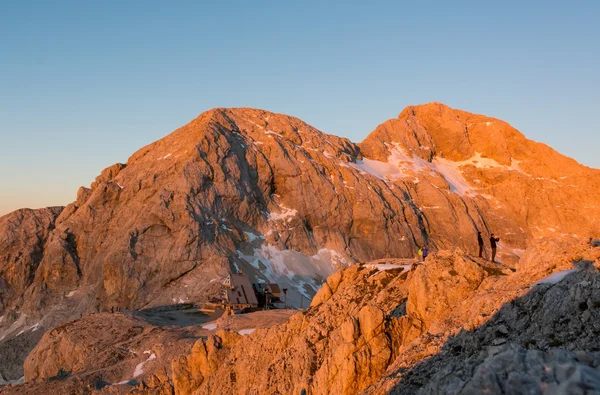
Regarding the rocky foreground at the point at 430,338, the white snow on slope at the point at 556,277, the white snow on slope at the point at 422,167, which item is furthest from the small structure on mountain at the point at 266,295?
the white snow on slope at the point at 422,167

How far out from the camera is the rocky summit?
50.0 ft

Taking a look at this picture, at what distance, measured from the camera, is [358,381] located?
1875 cm

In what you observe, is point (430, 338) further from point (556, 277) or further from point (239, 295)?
point (239, 295)

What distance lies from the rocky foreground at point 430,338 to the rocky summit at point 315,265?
Result: 0.21 ft

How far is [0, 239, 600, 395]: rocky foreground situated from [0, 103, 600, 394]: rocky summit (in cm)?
7

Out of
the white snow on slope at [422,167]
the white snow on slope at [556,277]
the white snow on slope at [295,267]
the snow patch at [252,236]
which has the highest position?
the white snow on slope at [422,167]

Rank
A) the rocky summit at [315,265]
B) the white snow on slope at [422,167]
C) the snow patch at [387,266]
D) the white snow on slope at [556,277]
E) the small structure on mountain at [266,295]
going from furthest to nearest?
the white snow on slope at [422,167]
the small structure on mountain at [266,295]
the snow patch at [387,266]
the white snow on slope at [556,277]
the rocky summit at [315,265]

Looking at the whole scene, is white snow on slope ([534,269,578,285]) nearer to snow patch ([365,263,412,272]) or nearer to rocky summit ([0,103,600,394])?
rocky summit ([0,103,600,394])

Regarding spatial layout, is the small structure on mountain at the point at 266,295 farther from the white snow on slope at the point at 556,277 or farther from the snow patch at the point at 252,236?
the white snow on slope at the point at 556,277

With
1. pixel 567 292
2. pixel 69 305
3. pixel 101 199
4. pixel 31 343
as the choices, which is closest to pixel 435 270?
pixel 567 292

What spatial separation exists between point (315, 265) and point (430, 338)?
84.8m

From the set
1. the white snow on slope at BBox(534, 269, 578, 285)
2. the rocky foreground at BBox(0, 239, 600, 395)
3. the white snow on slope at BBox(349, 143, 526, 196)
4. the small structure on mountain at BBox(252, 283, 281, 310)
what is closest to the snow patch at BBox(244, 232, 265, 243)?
the small structure on mountain at BBox(252, 283, 281, 310)

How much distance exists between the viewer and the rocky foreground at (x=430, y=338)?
8435 millimetres

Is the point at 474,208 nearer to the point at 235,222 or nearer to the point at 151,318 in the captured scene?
the point at 235,222
